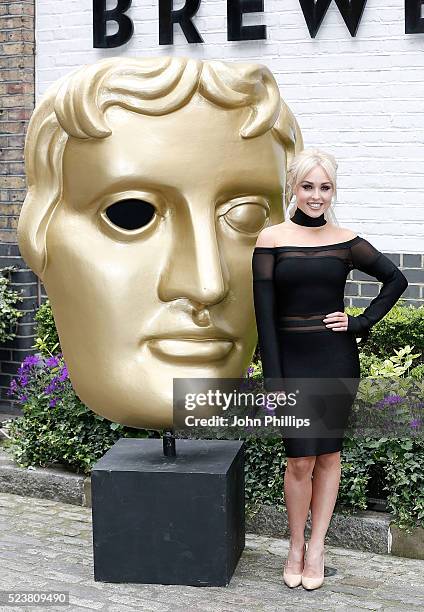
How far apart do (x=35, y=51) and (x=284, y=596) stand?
179 inches

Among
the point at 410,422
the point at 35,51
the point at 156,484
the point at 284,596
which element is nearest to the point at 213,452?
the point at 156,484

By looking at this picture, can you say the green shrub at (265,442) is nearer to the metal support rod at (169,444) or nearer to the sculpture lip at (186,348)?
the metal support rod at (169,444)

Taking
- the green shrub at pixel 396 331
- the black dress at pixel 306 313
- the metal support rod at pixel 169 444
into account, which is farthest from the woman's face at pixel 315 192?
the green shrub at pixel 396 331

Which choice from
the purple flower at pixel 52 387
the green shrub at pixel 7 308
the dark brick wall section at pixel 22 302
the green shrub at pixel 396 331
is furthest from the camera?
the dark brick wall section at pixel 22 302

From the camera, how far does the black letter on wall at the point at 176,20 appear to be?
6.58 m

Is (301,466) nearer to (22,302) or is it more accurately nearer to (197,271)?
(197,271)

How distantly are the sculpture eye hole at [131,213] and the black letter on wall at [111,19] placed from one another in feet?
10.5

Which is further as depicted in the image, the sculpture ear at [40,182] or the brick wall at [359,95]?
the brick wall at [359,95]

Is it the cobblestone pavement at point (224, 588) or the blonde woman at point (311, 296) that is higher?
the blonde woman at point (311, 296)

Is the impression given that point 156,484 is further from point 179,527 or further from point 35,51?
point 35,51

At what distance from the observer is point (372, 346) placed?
6035mm

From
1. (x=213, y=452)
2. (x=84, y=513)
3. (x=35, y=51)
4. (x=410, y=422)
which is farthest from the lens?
(x=35, y=51)

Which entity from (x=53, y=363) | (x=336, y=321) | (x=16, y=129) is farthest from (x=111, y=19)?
(x=336, y=321)

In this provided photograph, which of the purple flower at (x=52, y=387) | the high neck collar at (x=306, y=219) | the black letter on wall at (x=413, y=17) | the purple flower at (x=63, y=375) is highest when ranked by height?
the black letter on wall at (x=413, y=17)
